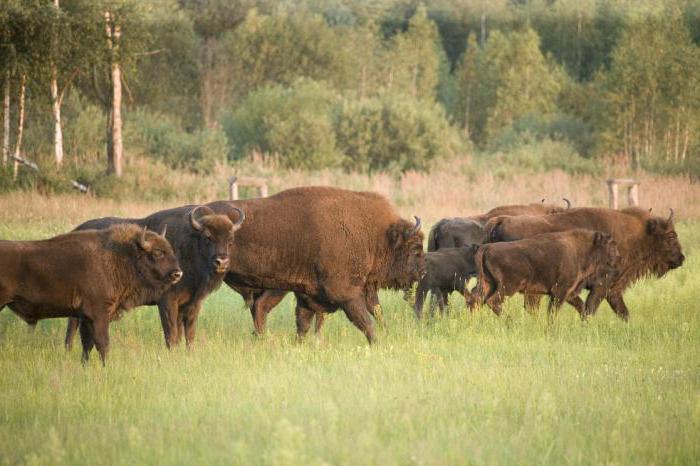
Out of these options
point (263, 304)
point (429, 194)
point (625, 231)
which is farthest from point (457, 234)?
point (429, 194)

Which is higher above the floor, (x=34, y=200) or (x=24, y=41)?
(x=24, y=41)

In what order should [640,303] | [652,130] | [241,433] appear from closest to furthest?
[241,433]
[640,303]
[652,130]

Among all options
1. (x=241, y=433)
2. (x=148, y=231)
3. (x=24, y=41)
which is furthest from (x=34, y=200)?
(x=241, y=433)

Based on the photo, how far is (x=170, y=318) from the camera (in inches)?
441

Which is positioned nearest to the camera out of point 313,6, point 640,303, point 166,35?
point 640,303

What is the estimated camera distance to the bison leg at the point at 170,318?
11.1 m

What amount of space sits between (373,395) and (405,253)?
4.38m

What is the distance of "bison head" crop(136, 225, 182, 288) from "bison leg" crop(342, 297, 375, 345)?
199cm

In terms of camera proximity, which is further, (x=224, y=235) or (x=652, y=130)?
(x=652, y=130)

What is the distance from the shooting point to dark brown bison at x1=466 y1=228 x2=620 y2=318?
41.4ft

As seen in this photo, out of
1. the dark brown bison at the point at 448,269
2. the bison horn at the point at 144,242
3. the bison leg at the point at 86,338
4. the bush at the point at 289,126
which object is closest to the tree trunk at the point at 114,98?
the bush at the point at 289,126

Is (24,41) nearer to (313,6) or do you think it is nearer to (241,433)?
(241,433)

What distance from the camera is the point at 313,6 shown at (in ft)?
275

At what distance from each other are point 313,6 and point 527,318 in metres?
73.8
